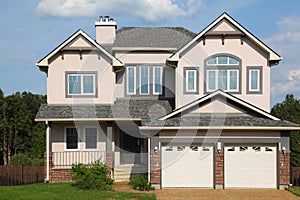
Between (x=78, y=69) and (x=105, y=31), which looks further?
(x=105, y=31)

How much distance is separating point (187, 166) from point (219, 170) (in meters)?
1.47

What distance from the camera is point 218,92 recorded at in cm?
2227

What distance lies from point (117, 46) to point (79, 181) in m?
9.69

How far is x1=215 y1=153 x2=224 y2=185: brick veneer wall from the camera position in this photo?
834 inches

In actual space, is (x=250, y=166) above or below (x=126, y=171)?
above

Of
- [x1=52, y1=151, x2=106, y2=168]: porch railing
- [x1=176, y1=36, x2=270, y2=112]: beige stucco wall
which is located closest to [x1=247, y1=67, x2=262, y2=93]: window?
[x1=176, y1=36, x2=270, y2=112]: beige stucco wall

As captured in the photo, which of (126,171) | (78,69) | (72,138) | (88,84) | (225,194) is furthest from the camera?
(88,84)

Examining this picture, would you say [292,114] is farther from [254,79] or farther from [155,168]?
[155,168]

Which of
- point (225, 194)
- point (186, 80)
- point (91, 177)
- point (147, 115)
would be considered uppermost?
point (186, 80)

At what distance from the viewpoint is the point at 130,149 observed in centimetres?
2552

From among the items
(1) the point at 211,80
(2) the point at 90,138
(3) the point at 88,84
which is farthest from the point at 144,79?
(2) the point at 90,138

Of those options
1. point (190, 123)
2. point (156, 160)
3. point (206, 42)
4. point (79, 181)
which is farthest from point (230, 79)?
point (79, 181)

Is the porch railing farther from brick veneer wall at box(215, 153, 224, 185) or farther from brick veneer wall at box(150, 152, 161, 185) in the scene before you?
brick veneer wall at box(215, 153, 224, 185)

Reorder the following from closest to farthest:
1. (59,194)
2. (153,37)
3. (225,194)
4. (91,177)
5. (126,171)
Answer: (59,194) < (225,194) < (91,177) < (126,171) < (153,37)
